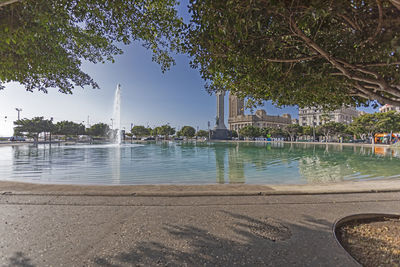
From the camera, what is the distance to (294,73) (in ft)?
15.6

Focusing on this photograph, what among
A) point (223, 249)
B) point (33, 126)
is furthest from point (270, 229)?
point (33, 126)

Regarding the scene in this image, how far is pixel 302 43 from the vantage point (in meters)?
4.51

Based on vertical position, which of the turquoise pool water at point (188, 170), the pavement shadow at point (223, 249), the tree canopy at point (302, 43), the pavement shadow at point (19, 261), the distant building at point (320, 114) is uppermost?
the distant building at point (320, 114)

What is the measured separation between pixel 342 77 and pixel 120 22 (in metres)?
6.49

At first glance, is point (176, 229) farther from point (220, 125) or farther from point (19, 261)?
point (220, 125)

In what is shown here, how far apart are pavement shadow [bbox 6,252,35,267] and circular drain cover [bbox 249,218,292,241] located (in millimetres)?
3784

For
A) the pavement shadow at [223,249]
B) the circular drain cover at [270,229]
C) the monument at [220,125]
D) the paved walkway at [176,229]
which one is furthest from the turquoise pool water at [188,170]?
the monument at [220,125]

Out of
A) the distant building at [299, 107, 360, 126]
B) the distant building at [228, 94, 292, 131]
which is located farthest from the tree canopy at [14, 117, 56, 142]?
the distant building at [299, 107, 360, 126]

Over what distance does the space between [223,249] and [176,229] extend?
1.09 meters

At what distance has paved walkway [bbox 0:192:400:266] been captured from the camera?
2906 mm

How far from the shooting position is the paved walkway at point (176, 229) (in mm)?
2906

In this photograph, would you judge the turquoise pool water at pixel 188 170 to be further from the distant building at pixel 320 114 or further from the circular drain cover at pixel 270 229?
the distant building at pixel 320 114

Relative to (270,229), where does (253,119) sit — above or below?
above

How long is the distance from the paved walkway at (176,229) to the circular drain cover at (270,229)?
20mm
